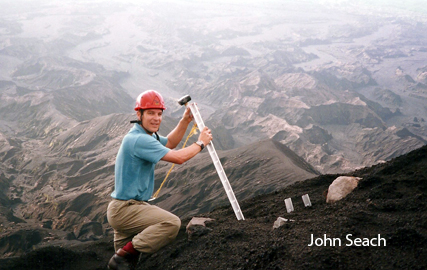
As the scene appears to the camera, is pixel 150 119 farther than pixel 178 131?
No

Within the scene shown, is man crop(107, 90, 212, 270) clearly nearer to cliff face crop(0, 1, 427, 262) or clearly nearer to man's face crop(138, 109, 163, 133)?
man's face crop(138, 109, 163, 133)

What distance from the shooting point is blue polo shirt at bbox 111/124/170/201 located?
396 centimetres

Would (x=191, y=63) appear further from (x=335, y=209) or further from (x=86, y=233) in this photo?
(x=335, y=209)

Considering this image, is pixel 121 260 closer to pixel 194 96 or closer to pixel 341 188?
pixel 341 188

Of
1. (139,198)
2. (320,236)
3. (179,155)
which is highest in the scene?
(179,155)

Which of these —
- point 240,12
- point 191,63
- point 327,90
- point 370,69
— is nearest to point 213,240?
point 327,90

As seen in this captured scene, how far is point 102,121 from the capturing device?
1234 inches

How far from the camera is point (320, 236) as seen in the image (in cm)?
396

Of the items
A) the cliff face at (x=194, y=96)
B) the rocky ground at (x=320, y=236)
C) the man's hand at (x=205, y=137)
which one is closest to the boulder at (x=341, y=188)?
the rocky ground at (x=320, y=236)

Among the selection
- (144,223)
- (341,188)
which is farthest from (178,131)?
(341,188)

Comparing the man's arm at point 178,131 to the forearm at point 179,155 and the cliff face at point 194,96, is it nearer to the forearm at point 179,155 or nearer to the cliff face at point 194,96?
the forearm at point 179,155

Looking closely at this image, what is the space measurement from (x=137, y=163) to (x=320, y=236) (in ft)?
7.39

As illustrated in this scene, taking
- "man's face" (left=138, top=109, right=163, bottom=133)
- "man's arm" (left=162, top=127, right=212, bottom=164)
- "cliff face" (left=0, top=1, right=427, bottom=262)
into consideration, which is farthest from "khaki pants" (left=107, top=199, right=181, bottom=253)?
"cliff face" (left=0, top=1, right=427, bottom=262)

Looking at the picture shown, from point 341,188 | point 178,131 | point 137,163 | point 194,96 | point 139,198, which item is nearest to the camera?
point 137,163
